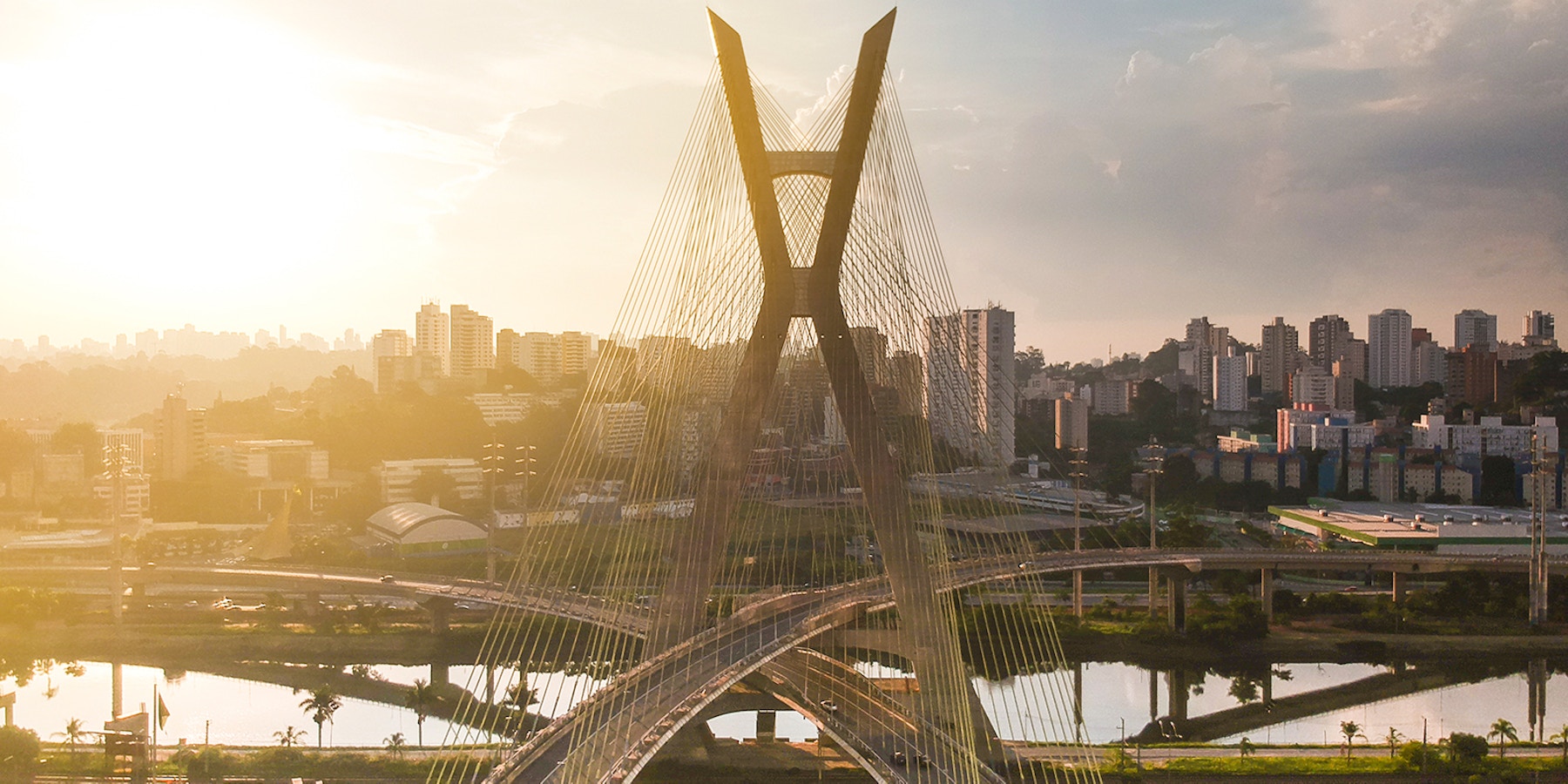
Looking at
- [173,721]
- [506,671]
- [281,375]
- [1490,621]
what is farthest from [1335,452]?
[281,375]

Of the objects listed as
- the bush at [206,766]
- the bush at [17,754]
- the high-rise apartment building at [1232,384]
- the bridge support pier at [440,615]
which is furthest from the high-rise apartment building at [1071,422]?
the bush at [17,754]

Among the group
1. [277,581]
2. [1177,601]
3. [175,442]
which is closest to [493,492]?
[277,581]

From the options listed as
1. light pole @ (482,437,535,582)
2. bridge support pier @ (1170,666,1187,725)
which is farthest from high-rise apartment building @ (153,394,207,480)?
bridge support pier @ (1170,666,1187,725)

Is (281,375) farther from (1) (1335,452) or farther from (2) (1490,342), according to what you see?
(2) (1490,342)

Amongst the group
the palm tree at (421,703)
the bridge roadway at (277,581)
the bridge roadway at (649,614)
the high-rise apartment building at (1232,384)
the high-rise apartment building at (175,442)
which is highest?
the high-rise apartment building at (1232,384)

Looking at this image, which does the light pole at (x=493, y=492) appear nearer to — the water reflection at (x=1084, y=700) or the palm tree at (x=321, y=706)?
the water reflection at (x=1084, y=700)

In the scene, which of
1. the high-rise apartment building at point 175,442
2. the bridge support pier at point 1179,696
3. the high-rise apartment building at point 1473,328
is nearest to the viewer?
the bridge support pier at point 1179,696
